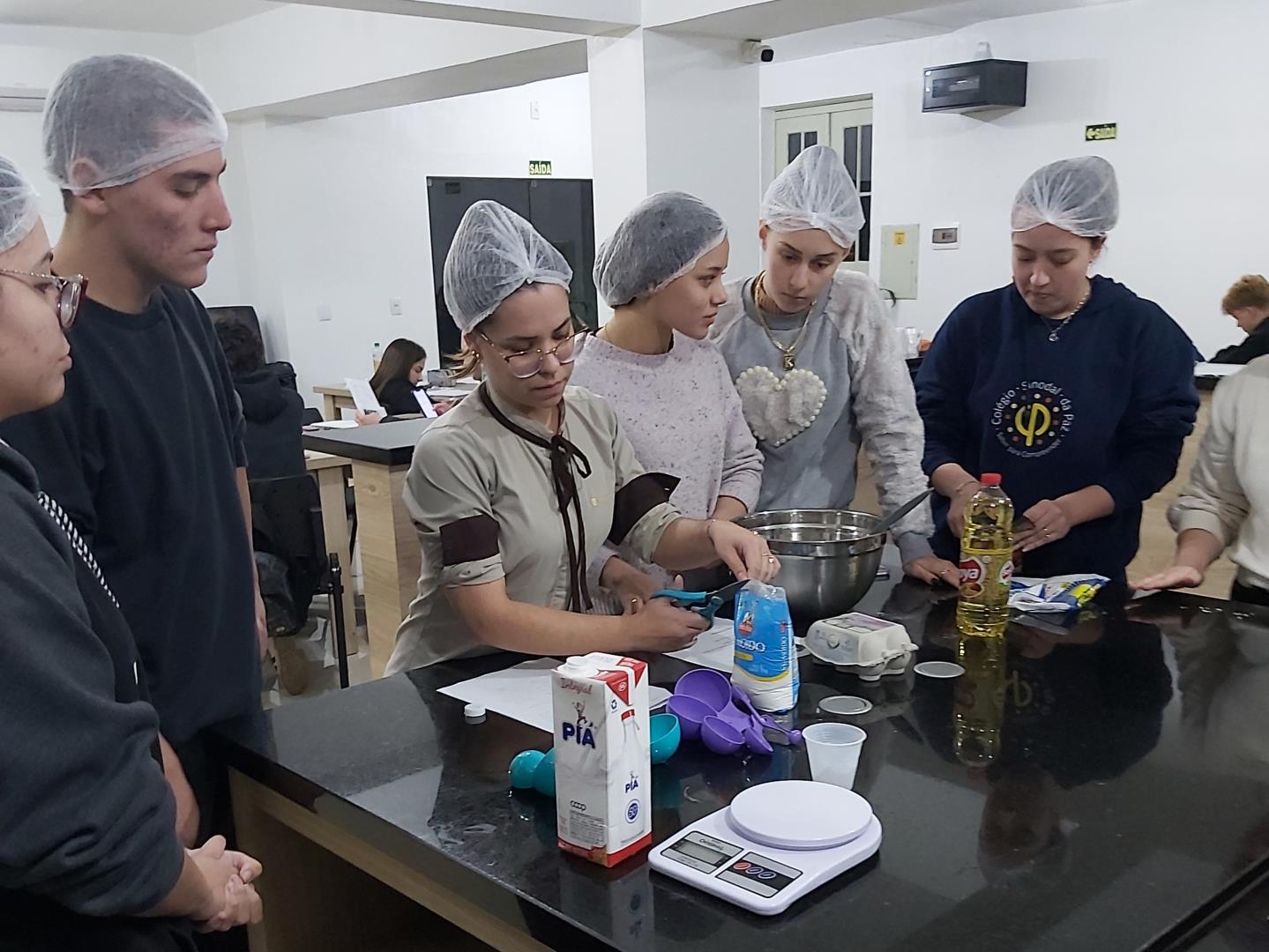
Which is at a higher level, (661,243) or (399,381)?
(661,243)

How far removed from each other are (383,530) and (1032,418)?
6.53 feet

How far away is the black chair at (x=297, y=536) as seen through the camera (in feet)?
10.3

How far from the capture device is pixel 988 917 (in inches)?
34.8

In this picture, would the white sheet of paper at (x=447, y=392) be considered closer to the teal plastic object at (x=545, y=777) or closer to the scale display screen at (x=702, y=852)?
the teal plastic object at (x=545, y=777)

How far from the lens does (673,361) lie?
72.0 inches

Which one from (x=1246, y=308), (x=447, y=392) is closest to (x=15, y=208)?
(x=447, y=392)

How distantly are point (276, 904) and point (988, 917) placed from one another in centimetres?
85

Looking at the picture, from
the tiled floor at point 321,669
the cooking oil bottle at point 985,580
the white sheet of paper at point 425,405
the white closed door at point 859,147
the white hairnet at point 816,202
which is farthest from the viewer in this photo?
the white closed door at point 859,147

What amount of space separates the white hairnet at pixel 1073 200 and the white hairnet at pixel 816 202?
326 millimetres

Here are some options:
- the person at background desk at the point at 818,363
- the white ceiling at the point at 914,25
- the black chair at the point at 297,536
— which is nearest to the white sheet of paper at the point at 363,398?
the black chair at the point at 297,536

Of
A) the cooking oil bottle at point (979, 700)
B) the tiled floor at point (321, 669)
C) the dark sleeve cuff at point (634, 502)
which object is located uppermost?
the dark sleeve cuff at point (634, 502)

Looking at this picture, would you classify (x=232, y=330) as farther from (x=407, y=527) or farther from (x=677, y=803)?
(x=677, y=803)

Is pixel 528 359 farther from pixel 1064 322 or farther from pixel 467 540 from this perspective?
pixel 1064 322

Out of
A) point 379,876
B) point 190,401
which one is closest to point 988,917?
point 379,876
